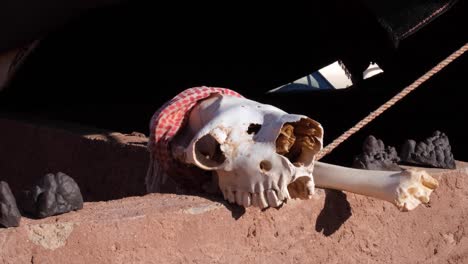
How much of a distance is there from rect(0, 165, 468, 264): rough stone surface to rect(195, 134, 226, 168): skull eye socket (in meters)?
0.13

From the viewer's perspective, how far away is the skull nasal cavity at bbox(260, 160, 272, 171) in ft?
8.89

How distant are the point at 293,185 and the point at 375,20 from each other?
1.20 m

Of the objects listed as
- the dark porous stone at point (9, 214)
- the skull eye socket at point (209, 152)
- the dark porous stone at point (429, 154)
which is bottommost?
the dark porous stone at point (429, 154)

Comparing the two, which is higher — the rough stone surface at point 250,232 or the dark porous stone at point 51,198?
the dark porous stone at point 51,198

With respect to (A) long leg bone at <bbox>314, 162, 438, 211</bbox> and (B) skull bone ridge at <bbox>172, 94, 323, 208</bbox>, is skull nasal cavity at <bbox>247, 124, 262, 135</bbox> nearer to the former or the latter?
(B) skull bone ridge at <bbox>172, 94, 323, 208</bbox>

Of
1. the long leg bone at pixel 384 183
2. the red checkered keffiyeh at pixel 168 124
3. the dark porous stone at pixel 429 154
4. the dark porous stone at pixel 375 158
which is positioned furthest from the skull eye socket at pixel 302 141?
the dark porous stone at pixel 429 154

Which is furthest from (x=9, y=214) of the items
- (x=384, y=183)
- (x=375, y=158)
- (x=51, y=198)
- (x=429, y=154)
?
(x=429, y=154)

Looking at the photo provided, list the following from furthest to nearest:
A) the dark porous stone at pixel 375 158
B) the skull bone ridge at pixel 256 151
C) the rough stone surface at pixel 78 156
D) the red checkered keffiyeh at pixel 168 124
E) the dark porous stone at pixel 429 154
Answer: the rough stone surface at pixel 78 156
the dark porous stone at pixel 429 154
the dark porous stone at pixel 375 158
the red checkered keffiyeh at pixel 168 124
the skull bone ridge at pixel 256 151

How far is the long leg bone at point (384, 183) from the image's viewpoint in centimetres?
280

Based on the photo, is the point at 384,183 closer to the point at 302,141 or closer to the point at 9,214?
the point at 302,141

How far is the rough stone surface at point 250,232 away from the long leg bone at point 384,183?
81 millimetres

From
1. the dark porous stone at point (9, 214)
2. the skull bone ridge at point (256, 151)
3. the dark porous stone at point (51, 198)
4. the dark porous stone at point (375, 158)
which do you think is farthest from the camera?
the dark porous stone at point (375, 158)

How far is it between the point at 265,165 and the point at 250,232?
0.70ft

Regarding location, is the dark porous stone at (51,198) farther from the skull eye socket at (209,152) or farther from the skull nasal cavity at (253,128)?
the skull nasal cavity at (253,128)
